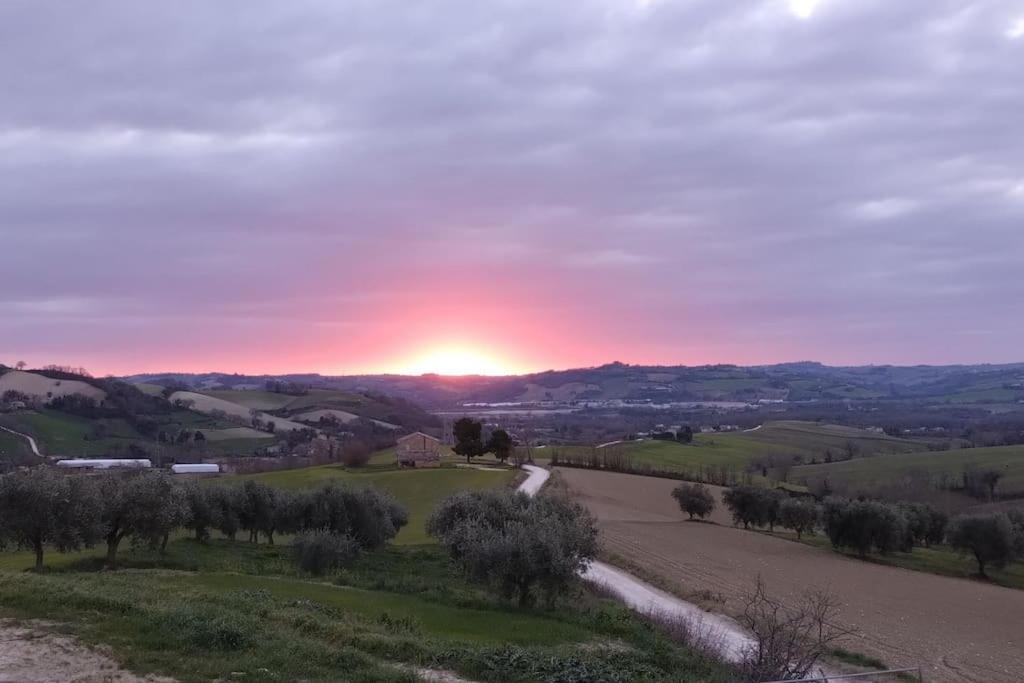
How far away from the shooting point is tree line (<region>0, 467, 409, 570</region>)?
31844 mm

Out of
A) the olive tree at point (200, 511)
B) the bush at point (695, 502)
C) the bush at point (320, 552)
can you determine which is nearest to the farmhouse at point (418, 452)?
the bush at point (695, 502)

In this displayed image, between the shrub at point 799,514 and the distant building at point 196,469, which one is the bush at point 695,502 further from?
the distant building at point 196,469

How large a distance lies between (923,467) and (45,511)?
10270cm

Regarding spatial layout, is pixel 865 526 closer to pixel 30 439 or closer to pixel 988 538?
pixel 988 538

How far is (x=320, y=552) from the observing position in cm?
3428

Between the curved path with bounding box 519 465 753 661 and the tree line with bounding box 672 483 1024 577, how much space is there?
24.7m

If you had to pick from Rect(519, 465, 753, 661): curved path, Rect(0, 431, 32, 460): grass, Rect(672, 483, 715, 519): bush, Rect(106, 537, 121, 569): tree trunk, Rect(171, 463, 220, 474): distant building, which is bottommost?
Rect(672, 483, 715, 519): bush

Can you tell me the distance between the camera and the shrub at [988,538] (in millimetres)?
54438

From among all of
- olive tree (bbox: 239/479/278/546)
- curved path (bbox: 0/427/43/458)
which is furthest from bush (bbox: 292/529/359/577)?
curved path (bbox: 0/427/43/458)

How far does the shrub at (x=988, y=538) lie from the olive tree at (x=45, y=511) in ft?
174

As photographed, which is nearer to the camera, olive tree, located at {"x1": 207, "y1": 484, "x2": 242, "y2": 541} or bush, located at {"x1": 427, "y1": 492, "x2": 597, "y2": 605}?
bush, located at {"x1": 427, "y1": 492, "x2": 597, "y2": 605}

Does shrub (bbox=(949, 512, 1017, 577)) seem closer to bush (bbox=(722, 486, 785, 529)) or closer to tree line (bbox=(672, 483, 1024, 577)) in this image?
tree line (bbox=(672, 483, 1024, 577))

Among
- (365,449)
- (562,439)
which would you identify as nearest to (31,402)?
(365,449)

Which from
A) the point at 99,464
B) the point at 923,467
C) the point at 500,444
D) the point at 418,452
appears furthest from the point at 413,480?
the point at 923,467
